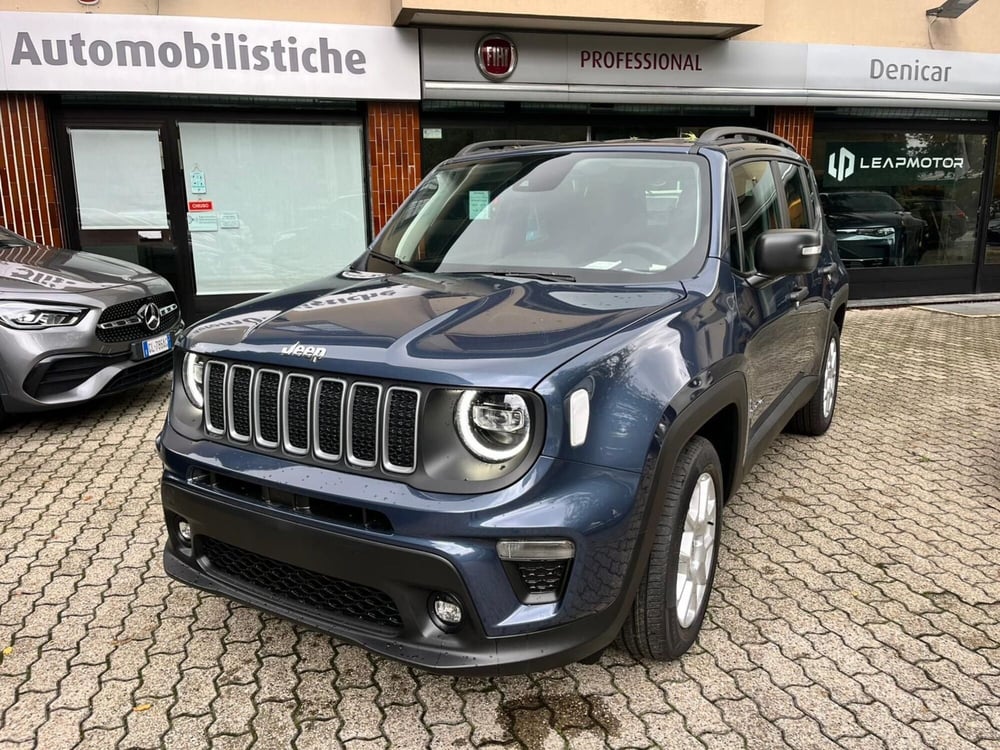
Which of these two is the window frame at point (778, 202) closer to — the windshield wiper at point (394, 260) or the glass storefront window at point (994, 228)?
the windshield wiper at point (394, 260)

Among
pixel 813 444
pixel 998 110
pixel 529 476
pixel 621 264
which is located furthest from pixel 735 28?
pixel 529 476

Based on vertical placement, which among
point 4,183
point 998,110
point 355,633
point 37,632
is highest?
point 998,110

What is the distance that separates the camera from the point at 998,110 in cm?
1162

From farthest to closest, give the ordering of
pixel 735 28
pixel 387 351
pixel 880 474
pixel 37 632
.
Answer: pixel 735 28 < pixel 880 474 < pixel 37 632 < pixel 387 351

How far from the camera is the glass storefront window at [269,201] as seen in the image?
8.94 m

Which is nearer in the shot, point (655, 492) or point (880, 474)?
point (655, 492)

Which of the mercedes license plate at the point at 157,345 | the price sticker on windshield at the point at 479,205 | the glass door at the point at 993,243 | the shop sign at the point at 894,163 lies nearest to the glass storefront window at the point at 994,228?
the glass door at the point at 993,243

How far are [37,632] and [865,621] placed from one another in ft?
10.5

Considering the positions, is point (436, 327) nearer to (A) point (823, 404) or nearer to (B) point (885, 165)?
(A) point (823, 404)

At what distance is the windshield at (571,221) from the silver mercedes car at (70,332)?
8.74ft

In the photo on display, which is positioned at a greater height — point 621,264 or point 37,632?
point 621,264

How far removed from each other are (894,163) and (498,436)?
11.5 metres

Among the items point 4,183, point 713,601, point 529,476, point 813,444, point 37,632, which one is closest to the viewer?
point 529,476

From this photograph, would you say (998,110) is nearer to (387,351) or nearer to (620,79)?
(620,79)
